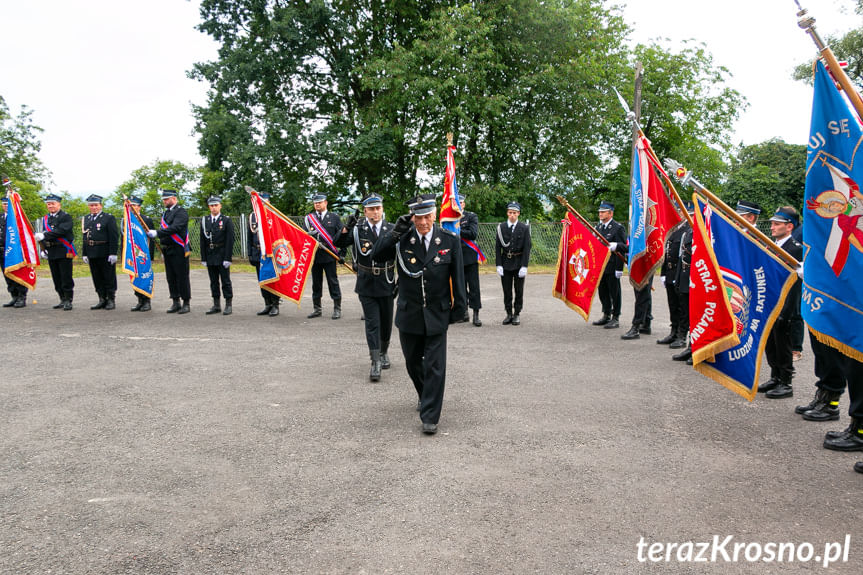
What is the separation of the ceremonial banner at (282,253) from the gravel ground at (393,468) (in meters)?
2.84

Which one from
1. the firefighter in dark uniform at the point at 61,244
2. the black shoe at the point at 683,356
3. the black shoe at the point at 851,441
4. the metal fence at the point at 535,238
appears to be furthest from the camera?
the metal fence at the point at 535,238

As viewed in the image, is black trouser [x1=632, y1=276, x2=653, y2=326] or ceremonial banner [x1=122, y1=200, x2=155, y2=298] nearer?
black trouser [x1=632, y1=276, x2=653, y2=326]

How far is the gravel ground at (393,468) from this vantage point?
3.23 m

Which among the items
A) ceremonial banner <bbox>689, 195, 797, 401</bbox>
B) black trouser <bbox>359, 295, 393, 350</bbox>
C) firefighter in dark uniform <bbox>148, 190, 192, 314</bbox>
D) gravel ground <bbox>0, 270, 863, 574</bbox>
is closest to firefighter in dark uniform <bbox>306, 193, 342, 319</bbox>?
Result: firefighter in dark uniform <bbox>148, 190, 192, 314</bbox>

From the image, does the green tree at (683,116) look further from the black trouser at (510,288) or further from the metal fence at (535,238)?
the black trouser at (510,288)

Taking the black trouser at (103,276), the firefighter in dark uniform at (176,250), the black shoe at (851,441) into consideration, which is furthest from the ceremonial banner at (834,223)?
the black trouser at (103,276)

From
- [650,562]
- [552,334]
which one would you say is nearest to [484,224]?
[552,334]

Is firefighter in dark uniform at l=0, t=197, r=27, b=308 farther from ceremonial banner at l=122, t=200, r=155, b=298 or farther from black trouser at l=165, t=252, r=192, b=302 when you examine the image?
black trouser at l=165, t=252, r=192, b=302

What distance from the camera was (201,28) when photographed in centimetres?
2512

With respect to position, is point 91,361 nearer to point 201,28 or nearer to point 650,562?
point 650,562

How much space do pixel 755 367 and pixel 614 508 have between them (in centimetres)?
198

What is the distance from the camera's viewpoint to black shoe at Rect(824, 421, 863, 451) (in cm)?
459

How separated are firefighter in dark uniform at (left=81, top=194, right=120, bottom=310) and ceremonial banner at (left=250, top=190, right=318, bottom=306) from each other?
9.78 feet

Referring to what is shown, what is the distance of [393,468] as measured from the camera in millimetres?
4301
